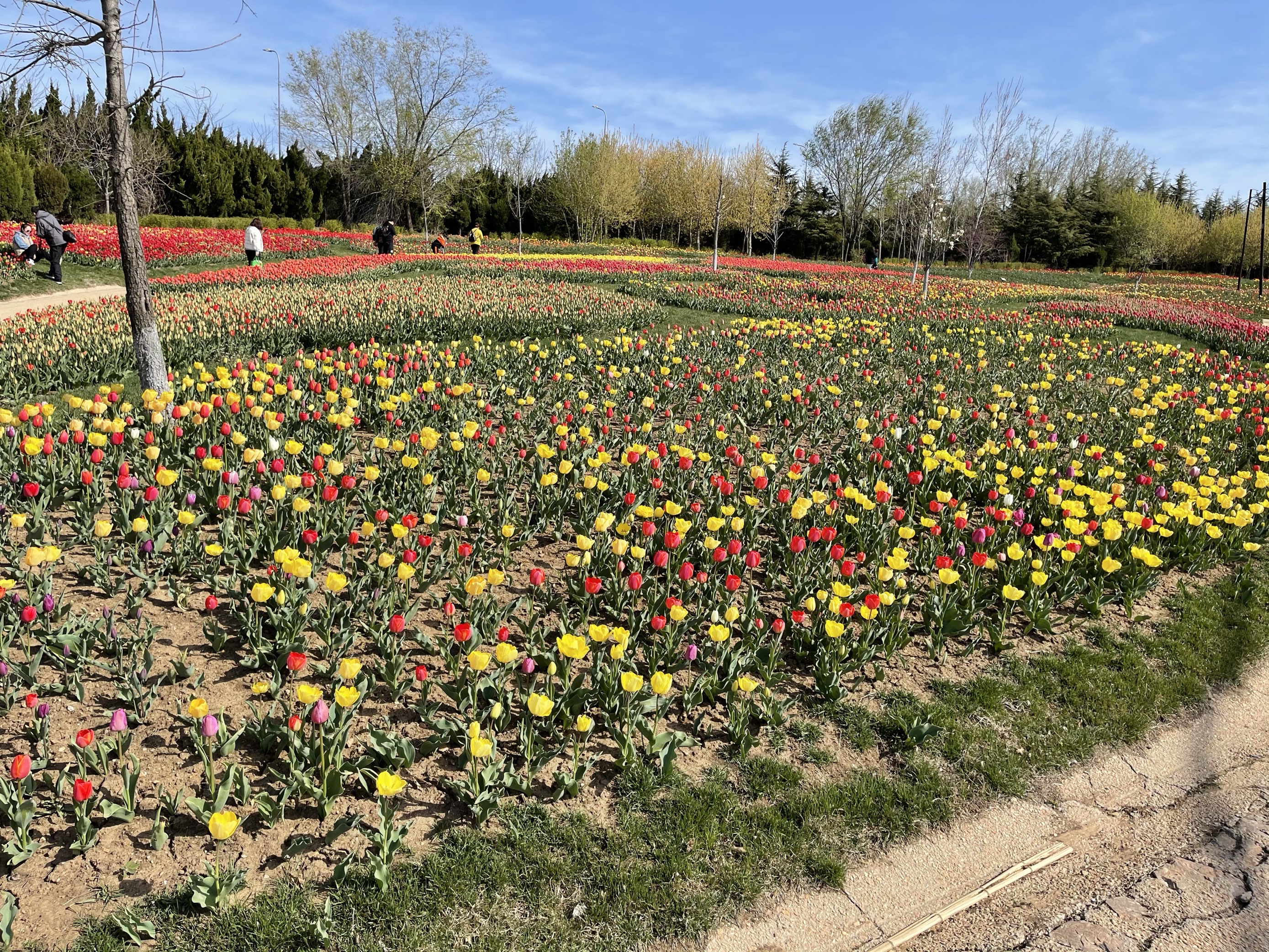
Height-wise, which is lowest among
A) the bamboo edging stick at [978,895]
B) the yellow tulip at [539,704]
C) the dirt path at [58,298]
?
the bamboo edging stick at [978,895]

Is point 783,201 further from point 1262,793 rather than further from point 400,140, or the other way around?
point 1262,793

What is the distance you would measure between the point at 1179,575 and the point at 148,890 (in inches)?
244

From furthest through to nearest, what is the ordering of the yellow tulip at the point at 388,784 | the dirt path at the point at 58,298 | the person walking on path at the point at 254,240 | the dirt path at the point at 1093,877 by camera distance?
the person walking on path at the point at 254,240
the dirt path at the point at 58,298
the dirt path at the point at 1093,877
the yellow tulip at the point at 388,784

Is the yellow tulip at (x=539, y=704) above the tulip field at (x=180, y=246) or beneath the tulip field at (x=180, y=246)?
beneath

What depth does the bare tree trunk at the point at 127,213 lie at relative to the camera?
5.67 meters

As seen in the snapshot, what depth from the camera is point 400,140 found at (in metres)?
49.8

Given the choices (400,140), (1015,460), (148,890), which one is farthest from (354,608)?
(400,140)

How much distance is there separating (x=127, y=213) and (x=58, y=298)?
12.1 metres

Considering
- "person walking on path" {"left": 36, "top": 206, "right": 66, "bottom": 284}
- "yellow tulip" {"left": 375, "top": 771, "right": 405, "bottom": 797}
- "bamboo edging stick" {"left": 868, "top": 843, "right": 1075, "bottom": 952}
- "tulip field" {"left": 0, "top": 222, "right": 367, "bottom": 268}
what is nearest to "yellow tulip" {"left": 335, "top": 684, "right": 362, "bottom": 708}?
"yellow tulip" {"left": 375, "top": 771, "right": 405, "bottom": 797}

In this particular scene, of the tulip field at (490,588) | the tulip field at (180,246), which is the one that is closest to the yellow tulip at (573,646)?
the tulip field at (490,588)

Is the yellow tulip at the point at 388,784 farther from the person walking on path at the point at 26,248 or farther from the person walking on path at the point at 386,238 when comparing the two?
the person walking on path at the point at 386,238

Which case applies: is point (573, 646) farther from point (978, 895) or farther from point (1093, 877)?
point (1093, 877)

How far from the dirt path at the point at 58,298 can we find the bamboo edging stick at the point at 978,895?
1439cm

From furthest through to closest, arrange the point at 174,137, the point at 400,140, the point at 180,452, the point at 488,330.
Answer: the point at 400,140, the point at 174,137, the point at 488,330, the point at 180,452
